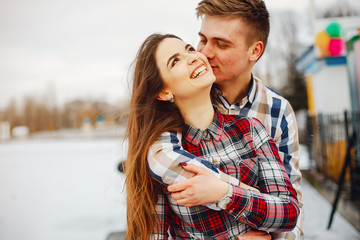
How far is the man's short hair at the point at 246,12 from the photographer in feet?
5.66

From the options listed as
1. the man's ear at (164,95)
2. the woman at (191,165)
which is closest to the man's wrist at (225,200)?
the woman at (191,165)

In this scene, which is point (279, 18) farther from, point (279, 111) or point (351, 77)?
point (279, 111)

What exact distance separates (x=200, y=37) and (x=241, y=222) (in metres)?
1.01

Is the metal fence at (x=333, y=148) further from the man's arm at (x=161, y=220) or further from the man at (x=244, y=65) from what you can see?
the man's arm at (x=161, y=220)

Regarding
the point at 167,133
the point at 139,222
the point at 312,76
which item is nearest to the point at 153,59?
the point at 167,133

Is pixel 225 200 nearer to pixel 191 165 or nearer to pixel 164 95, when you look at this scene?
pixel 191 165

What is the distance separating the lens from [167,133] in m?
1.39

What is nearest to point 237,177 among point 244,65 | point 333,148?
point 244,65

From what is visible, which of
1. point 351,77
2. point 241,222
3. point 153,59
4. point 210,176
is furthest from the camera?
point 351,77

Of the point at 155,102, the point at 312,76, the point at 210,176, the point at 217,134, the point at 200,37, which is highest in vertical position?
the point at 312,76

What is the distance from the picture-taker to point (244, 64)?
70.8 inches

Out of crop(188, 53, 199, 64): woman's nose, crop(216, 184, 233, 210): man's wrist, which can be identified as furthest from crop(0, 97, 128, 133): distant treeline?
crop(216, 184, 233, 210): man's wrist

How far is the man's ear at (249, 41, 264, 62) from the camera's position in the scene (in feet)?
6.07

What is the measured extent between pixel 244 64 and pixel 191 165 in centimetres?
80
